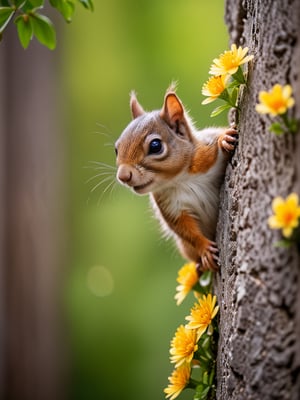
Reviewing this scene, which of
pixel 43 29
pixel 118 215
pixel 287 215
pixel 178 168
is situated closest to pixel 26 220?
pixel 118 215

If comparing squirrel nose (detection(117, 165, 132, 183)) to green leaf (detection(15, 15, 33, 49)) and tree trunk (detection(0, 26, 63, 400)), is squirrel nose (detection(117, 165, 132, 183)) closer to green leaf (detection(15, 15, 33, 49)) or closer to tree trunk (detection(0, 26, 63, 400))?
green leaf (detection(15, 15, 33, 49))

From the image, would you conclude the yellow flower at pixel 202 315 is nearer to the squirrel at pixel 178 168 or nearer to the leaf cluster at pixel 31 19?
the squirrel at pixel 178 168

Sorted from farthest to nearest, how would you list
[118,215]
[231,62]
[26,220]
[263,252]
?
[118,215]
[26,220]
[231,62]
[263,252]

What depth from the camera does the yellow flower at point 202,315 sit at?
1.15 metres

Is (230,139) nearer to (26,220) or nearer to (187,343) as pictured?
(187,343)

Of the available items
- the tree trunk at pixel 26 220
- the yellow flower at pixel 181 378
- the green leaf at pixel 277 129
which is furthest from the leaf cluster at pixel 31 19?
the tree trunk at pixel 26 220

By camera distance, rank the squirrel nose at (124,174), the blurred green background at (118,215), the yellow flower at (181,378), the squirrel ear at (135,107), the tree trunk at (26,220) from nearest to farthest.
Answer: the yellow flower at (181,378), the squirrel nose at (124,174), the squirrel ear at (135,107), the tree trunk at (26,220), the blurred green background at (118,215)

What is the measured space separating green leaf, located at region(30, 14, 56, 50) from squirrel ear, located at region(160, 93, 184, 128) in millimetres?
271

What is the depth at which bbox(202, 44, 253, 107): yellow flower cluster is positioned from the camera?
1069 mm

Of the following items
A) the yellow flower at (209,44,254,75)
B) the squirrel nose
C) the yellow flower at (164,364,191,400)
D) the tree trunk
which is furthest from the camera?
Answer: the tree trunk

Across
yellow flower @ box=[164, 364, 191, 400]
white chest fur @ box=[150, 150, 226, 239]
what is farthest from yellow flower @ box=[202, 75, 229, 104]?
yellow flower @ box=[164, 364, 191, 400]

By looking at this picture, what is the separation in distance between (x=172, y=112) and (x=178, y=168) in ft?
0.37

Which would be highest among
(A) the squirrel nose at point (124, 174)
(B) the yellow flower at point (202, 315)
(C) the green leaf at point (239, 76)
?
(C) the green leaf at point (239, 76)

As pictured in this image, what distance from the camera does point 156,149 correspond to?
1384mm
